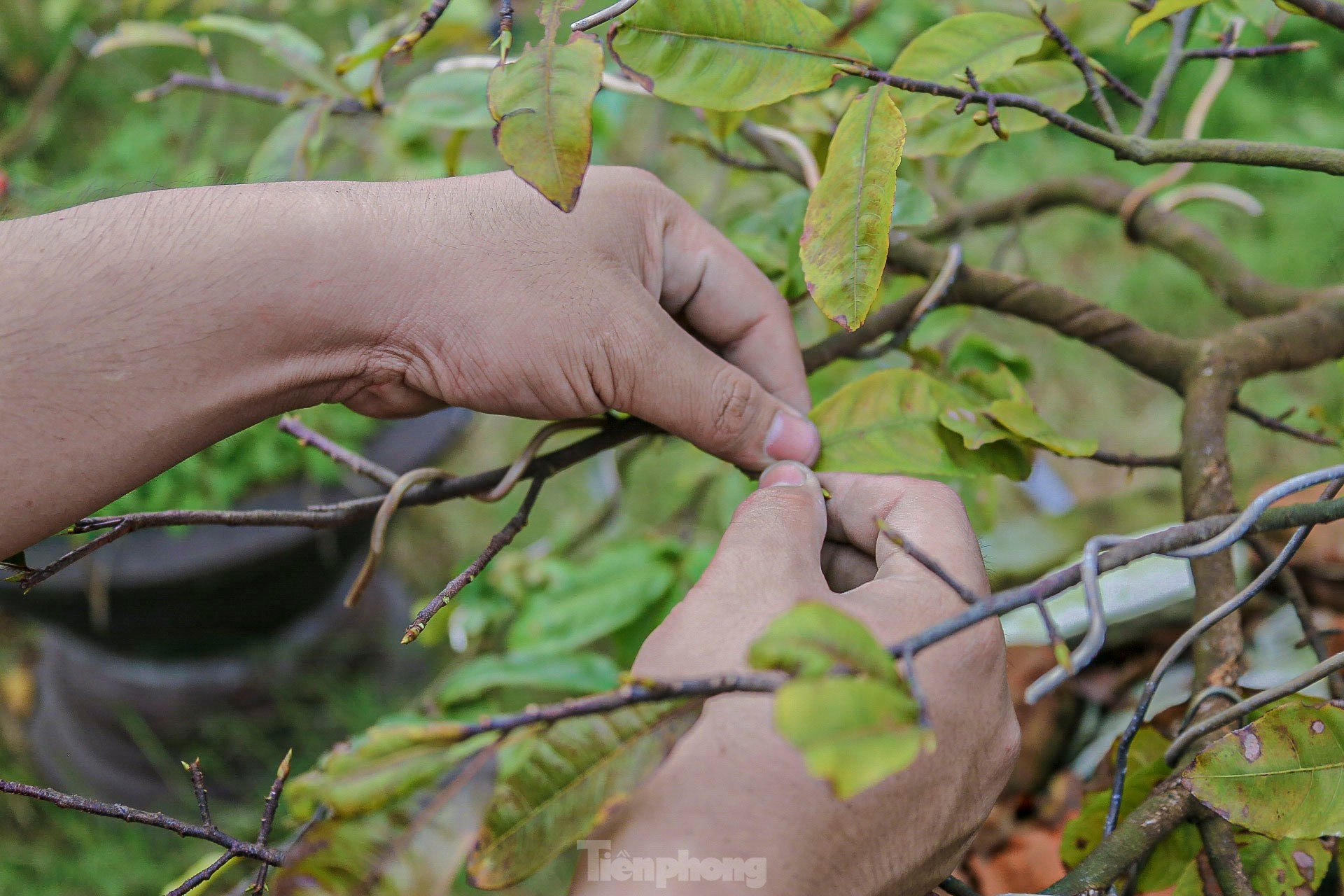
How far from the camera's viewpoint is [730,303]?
85 centimetres

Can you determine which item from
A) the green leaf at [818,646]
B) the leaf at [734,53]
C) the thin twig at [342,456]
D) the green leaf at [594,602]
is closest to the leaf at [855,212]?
the leaf at [734,53]

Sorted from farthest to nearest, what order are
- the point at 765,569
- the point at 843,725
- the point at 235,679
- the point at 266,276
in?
1. the point at 235,679
2. the point at 266,276
3. the point at 765,569
4. the point at 843,725

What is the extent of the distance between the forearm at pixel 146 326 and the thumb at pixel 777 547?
36 cm

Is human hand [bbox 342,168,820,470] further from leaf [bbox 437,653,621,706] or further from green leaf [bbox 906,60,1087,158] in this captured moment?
leaf [bbox 437,653,621,706]

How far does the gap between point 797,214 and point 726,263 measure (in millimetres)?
225

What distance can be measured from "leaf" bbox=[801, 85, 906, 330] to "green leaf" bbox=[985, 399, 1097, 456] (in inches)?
7.7

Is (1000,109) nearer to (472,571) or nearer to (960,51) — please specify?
(960,51)

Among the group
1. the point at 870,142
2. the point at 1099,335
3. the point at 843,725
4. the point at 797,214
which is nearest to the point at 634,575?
the point at 797,214

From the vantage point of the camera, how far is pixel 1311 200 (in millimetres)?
2246

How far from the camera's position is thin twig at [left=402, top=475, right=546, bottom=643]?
1.93 ft

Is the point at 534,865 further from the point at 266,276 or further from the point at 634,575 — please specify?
the point at 634,575

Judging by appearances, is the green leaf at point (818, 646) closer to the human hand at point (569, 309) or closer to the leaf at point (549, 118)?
the leaf at point (549, 118)

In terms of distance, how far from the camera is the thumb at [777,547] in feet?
1.94

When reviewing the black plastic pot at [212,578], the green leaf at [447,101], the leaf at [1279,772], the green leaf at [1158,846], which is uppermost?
the green leaf at [447,101]
